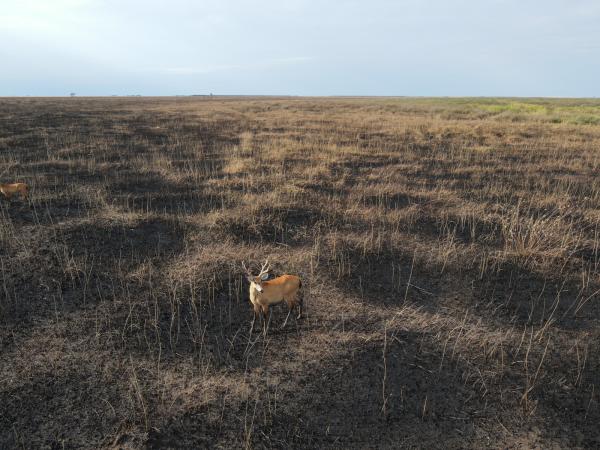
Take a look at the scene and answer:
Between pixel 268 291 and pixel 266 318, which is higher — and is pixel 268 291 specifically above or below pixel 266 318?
above

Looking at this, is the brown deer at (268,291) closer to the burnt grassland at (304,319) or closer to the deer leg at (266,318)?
the deer leg at (266,318)

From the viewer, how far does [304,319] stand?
3.86 meters

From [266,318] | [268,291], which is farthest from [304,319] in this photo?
[268,291]

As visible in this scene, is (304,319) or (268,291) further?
(304,319)

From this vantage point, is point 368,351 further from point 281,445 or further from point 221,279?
point 221,279

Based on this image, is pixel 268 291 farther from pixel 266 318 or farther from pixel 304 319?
pixel 304 319

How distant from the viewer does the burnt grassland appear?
273cm

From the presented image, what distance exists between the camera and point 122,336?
11.5 ft

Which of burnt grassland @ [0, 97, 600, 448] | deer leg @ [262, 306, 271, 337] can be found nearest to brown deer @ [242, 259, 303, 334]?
deer leg @ [262, 306, 271, 337]

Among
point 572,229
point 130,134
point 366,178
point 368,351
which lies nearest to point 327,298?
point 368,351

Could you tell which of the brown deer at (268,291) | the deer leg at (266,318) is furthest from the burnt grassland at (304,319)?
the brown deer at (268,291)

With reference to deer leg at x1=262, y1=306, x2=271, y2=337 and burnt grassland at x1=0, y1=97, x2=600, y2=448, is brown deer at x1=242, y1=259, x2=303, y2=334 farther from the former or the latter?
burnt grassland at x1=0, y1=97, x2=600, y2=448

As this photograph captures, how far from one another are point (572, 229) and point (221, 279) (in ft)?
19.0

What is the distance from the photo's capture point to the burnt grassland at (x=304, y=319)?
2.73 metres
